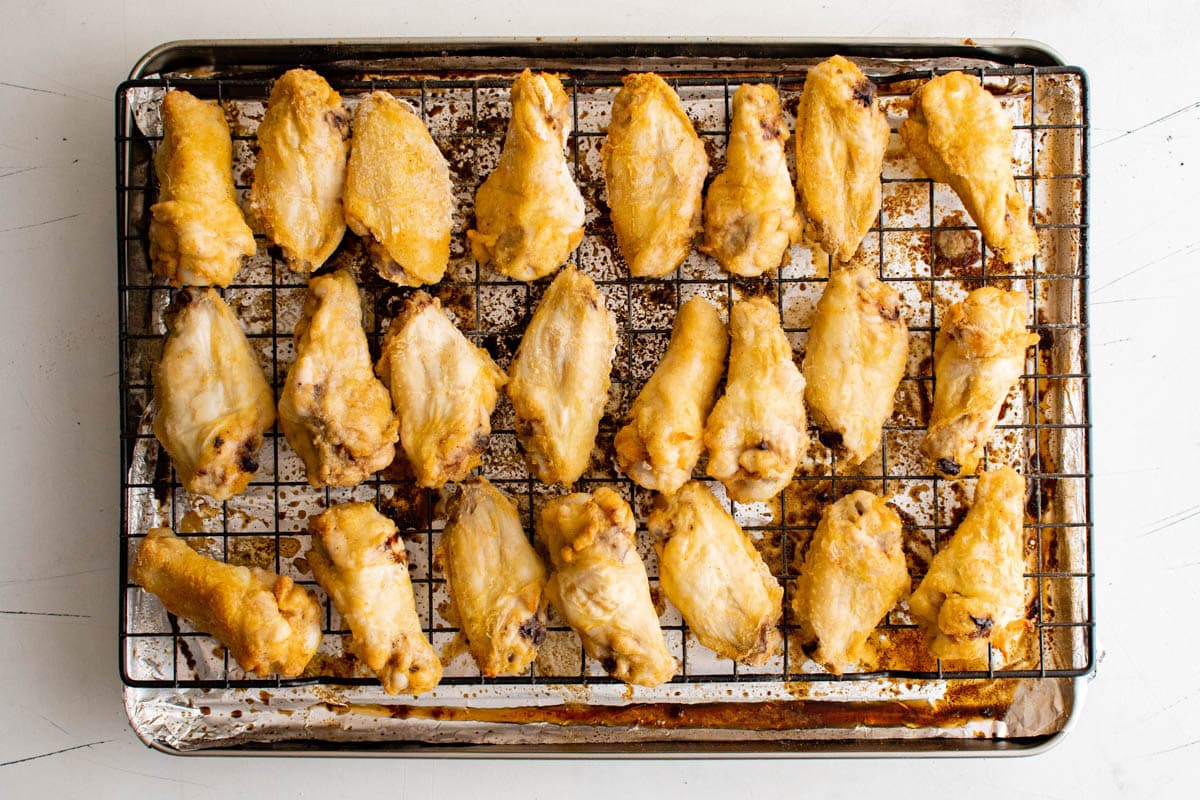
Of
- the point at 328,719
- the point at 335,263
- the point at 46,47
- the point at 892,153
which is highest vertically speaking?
the point at 46,47

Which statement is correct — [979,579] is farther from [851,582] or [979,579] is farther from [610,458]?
[610,458]

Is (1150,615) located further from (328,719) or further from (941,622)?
(328,719)

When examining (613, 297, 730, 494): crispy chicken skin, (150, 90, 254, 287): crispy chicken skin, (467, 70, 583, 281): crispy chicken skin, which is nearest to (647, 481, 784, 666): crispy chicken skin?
(613, 297, 730, 494): crispy chicken skin

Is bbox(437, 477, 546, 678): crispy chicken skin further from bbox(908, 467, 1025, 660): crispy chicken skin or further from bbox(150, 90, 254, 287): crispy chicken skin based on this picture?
bbox(908, 467, 1025, 660): crispy chicken skin

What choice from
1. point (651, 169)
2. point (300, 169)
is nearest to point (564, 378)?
point (651, 169)

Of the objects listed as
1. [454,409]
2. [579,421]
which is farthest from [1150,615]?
[454,409]

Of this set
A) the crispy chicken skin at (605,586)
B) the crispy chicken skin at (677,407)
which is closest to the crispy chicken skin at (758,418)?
the crispy chicken skin at (677,407)
